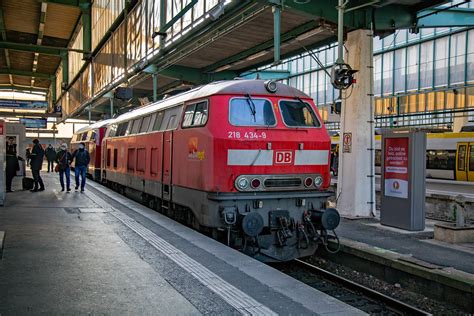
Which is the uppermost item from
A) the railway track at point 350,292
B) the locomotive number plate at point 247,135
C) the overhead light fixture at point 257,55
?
the overhead light fixture at point 257,55

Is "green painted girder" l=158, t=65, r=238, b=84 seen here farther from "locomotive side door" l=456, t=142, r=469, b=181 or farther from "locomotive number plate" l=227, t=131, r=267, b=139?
"locomotive number plate" l=227, t=131, r=267, b=139

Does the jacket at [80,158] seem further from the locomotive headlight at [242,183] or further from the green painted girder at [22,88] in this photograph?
the green painted girder at [22,88]

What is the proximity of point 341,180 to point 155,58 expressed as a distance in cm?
899

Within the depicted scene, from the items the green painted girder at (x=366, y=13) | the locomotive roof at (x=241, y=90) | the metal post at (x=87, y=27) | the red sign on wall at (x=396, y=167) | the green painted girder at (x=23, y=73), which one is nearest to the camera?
the locomotive roof at (x=241, y=90)

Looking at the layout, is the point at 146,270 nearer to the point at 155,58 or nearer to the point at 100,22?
the point at 155,58

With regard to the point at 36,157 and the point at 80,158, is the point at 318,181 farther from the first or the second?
the point at 36,157

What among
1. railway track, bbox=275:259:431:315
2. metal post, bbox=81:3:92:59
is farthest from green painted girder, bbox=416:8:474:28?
metal post, bbox=81:3:92:59

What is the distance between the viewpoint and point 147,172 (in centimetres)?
1134

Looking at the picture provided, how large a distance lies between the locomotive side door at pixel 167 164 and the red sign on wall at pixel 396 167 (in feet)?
15.8

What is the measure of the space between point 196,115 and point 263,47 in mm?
8195

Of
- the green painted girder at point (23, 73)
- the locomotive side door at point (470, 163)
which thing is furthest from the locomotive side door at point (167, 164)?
the green painted girder at point (23, 73)

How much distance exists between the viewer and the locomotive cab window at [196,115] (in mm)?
8164

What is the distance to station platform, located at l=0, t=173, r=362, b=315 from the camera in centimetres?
459

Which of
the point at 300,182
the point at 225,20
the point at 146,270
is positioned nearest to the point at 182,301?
the point at 146,270
